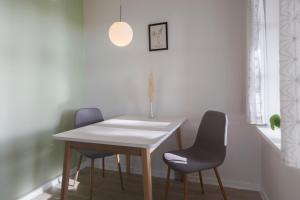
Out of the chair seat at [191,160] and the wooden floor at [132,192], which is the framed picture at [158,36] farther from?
the wooden floor at [132,192]

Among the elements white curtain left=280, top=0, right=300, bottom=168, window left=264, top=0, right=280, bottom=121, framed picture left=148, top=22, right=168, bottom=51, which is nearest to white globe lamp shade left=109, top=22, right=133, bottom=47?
framed picture left=148, top=22, right=168, bottom=51

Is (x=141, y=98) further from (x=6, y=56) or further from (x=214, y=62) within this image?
(x=6, y=56)

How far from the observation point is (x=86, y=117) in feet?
7.95

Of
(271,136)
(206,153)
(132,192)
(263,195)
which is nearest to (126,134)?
(206,153)

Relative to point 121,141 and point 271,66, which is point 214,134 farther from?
point 121,141

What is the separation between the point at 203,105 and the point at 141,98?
798 millimetres

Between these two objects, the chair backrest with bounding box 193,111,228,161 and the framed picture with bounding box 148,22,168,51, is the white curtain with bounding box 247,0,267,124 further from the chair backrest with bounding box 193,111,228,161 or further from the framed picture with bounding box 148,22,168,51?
the framed picture with bounding box 148,22,168,51

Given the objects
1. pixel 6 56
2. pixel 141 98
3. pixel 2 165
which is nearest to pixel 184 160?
pixel 141 98

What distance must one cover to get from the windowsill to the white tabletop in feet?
2.46

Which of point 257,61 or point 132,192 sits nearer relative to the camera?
point 257,61

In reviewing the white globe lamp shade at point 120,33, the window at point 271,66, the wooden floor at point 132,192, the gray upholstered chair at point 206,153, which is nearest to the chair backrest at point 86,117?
the wooden floor at point 132,192

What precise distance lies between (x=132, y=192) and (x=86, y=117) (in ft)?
3.31

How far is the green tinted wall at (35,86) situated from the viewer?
1860mm

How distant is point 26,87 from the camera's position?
2045 millimetres
